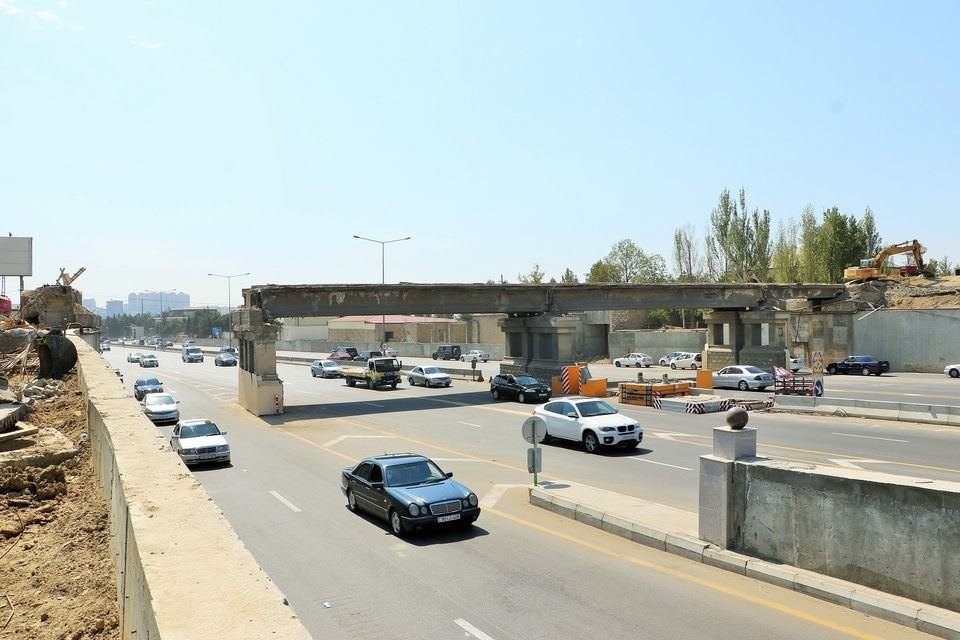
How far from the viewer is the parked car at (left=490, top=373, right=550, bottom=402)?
37.4 meters

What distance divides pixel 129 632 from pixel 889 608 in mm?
8444

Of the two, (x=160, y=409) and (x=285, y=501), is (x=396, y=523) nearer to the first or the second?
(x=285, y=501)

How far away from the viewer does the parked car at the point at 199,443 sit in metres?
20.5

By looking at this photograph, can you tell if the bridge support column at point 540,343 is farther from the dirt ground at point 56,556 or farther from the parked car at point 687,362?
the dirt ground at point 56,556

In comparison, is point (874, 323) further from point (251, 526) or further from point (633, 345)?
point (251, 526)

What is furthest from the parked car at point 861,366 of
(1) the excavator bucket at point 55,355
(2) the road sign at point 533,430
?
(1) the excavator bucket at point 55,355

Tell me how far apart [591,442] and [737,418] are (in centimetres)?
1105

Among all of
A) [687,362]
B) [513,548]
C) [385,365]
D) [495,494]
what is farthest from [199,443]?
[687,362]

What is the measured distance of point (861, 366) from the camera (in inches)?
1948

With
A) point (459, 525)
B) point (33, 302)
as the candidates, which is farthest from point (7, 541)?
point (33, 302)

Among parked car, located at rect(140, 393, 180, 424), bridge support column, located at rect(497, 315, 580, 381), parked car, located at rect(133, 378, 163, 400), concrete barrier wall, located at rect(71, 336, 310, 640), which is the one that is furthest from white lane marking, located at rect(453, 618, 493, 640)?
bridge support column, located at rect(497, 315, 580, 381)

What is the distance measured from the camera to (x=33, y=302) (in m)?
38.8

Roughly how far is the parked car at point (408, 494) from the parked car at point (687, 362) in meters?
48.0

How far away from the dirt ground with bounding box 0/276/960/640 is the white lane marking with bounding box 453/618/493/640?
4.08 m
